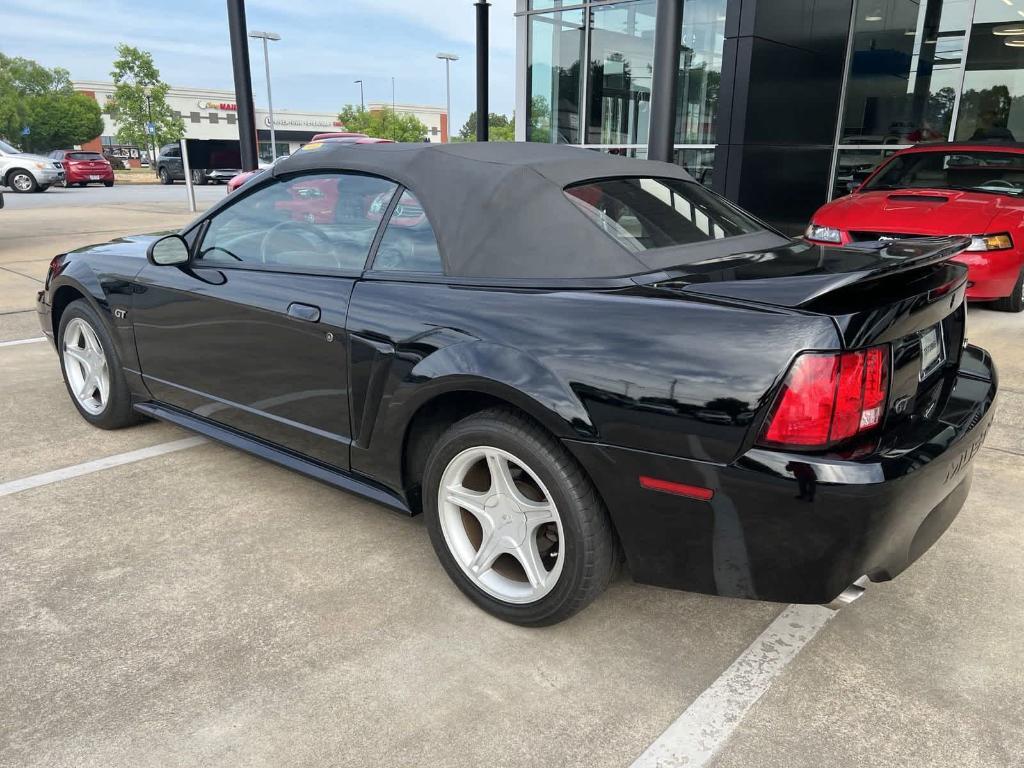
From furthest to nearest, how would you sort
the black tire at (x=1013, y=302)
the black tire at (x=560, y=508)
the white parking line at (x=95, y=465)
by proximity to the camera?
the black tire at (x=1013, y=302)
the white parking line at (x=95, y=465)
the black tire at (x=560, y=508)

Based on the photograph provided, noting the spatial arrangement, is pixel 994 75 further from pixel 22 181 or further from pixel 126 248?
pixel 22 181

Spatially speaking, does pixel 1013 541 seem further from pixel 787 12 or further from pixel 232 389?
pixel 787 12

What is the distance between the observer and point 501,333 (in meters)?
2.33

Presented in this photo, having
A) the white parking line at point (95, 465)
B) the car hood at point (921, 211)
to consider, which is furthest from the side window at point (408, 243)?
the car hood at point (921, 211)

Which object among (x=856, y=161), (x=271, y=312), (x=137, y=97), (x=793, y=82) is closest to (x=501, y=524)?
(x=271, y=312)

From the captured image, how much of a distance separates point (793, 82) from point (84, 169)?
1080 inches

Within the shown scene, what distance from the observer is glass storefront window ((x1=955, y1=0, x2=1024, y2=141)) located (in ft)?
37.6

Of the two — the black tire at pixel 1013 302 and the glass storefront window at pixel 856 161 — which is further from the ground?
the glass storefront window at pixel 856 161

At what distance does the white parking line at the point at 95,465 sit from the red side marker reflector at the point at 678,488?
247 cm

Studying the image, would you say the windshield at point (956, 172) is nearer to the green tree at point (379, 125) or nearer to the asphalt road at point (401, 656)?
the asphalt road at point (401, 656)

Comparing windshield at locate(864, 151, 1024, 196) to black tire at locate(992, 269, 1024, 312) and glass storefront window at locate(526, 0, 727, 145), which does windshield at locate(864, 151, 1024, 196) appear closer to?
black tire at locate(992, 269, 1024, 312)

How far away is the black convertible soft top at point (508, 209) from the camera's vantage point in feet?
8.00

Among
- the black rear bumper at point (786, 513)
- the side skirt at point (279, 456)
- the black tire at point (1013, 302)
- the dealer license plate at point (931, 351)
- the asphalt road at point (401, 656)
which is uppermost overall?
the dealer license plate at point (931, 351)

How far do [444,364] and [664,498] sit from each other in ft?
2.56
